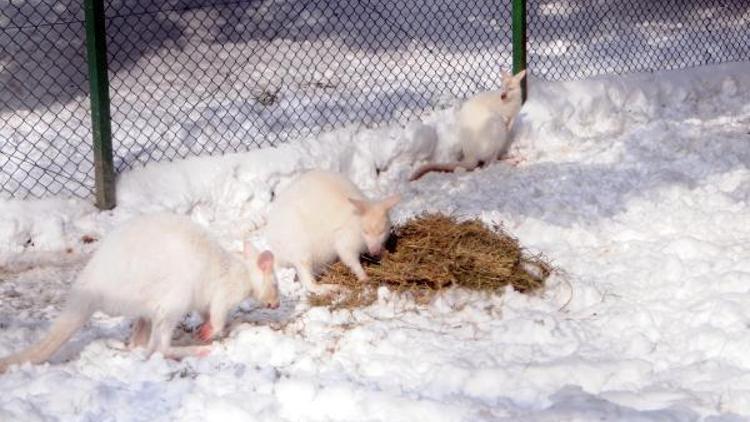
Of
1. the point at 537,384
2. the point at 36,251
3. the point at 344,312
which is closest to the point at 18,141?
the point at 36,251

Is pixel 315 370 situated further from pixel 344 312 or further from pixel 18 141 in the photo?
pixel 18 141

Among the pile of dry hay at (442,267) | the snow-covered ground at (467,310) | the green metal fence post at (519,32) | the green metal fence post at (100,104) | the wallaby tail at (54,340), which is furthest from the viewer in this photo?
the green metal fence post at (519,32)

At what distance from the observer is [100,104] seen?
7.75 m

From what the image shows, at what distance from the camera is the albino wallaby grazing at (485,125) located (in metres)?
9.24

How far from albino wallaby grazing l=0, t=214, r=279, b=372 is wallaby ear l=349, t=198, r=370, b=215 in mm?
1157

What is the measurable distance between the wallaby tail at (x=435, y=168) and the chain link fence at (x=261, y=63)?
0.86 meters

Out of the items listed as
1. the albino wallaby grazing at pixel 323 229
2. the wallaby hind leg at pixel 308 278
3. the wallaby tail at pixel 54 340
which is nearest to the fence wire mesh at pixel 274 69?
the albino wallaby grazing at pixel 323 229

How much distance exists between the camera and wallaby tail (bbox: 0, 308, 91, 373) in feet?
17.1

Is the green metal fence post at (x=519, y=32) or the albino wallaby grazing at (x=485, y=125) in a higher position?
the green metal fence post at (x=519, y=32)

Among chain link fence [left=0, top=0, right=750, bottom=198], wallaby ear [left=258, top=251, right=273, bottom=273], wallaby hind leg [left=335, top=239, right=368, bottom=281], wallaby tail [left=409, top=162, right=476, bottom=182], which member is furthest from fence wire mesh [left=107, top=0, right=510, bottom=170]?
wallaby ear [left=258, top=251, right=273, bottom=273]

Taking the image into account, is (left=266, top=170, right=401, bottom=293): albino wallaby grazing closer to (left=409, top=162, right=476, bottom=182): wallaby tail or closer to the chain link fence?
the chain link fence

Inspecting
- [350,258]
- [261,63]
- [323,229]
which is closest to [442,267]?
[350,258]

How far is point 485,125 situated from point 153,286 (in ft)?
14.9

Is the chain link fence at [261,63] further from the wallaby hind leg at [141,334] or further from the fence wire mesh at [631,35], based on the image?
the wallaby hind leg at [141,334]
